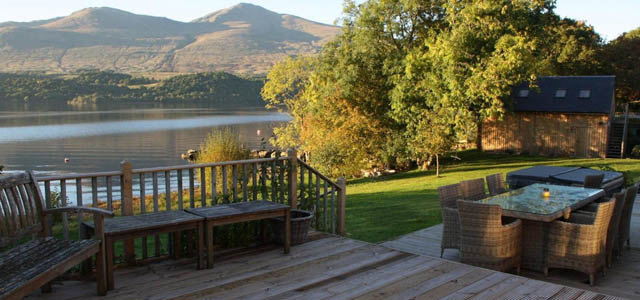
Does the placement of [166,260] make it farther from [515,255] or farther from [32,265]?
[515,255]

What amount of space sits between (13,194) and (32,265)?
34.8 inches

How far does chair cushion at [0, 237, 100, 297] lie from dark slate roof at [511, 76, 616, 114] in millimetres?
25041

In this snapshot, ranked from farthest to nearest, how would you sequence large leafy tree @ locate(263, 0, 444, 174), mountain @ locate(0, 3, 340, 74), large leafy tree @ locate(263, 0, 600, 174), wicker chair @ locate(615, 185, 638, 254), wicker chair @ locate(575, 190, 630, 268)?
mountain @ locate(0, 3, 340, 74), large leafy tree @ locate(263, 0, 444, 174), large leafy tree @ locate(263, 0, 600, 174), wicker chair @ locate(615, 185, 638, 254), wicker chair @ locate(575, 190, 630, 268)

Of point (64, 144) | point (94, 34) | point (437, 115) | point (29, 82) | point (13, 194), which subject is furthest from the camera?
point (94, 34)

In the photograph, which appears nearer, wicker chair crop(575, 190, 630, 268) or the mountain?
wicker chair crop(575, 190, 630, 268)

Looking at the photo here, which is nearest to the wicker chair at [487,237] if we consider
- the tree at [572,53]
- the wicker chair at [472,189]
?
the wicker chair at [472,189]

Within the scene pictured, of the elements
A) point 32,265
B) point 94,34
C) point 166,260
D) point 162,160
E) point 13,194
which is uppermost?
point 94,34

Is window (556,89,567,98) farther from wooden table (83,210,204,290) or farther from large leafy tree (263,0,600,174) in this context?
wooden table (83,210,204,290)


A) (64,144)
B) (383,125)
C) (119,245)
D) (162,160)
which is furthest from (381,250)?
(64,144)

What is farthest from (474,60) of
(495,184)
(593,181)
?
(495,184)

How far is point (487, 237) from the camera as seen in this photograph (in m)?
4.72

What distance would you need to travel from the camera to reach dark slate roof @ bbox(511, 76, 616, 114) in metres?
24.8

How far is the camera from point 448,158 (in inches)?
1040

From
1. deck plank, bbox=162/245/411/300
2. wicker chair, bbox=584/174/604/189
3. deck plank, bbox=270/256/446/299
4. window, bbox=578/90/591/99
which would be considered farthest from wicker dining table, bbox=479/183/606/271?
window, bbox=578/90/591/99
